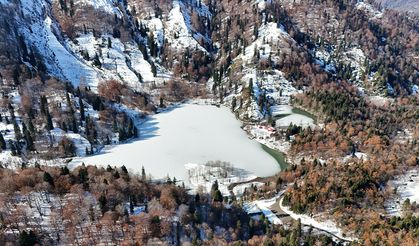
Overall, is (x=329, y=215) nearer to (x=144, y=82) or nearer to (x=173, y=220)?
(x=173, y=220)

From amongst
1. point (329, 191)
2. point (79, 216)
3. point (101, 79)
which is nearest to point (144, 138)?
point (101, 79)

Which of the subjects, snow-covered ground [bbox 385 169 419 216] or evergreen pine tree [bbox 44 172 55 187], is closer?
evergreen pine tree [bbox 44 172 55 187]

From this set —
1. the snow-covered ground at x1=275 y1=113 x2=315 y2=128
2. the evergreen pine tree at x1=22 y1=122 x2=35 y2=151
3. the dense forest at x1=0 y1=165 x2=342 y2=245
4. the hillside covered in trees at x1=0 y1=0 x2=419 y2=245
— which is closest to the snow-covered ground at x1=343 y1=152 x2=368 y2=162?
the hillside covered in trees at x1=0 y1=0 x2=419 y2=245

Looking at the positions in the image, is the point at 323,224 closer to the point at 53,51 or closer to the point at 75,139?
the point at 75,139

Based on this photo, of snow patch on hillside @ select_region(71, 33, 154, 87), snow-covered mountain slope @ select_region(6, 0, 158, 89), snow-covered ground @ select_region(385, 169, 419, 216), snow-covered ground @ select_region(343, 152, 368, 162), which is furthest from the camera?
snow patch on hillside @ select_region(71, 33, 154, 87)

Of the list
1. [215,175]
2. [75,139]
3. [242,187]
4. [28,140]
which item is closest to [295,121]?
[242,187]

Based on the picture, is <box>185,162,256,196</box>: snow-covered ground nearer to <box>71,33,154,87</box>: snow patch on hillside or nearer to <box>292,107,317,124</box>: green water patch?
<box>292,107,317,124</box>: green water patch

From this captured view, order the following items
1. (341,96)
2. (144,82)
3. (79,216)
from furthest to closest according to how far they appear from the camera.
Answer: (144,82)
(341,96)
(79,216)

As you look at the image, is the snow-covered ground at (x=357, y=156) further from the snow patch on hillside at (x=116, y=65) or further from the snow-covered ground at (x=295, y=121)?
the snow patch on hillside at (x=116, y=65)
